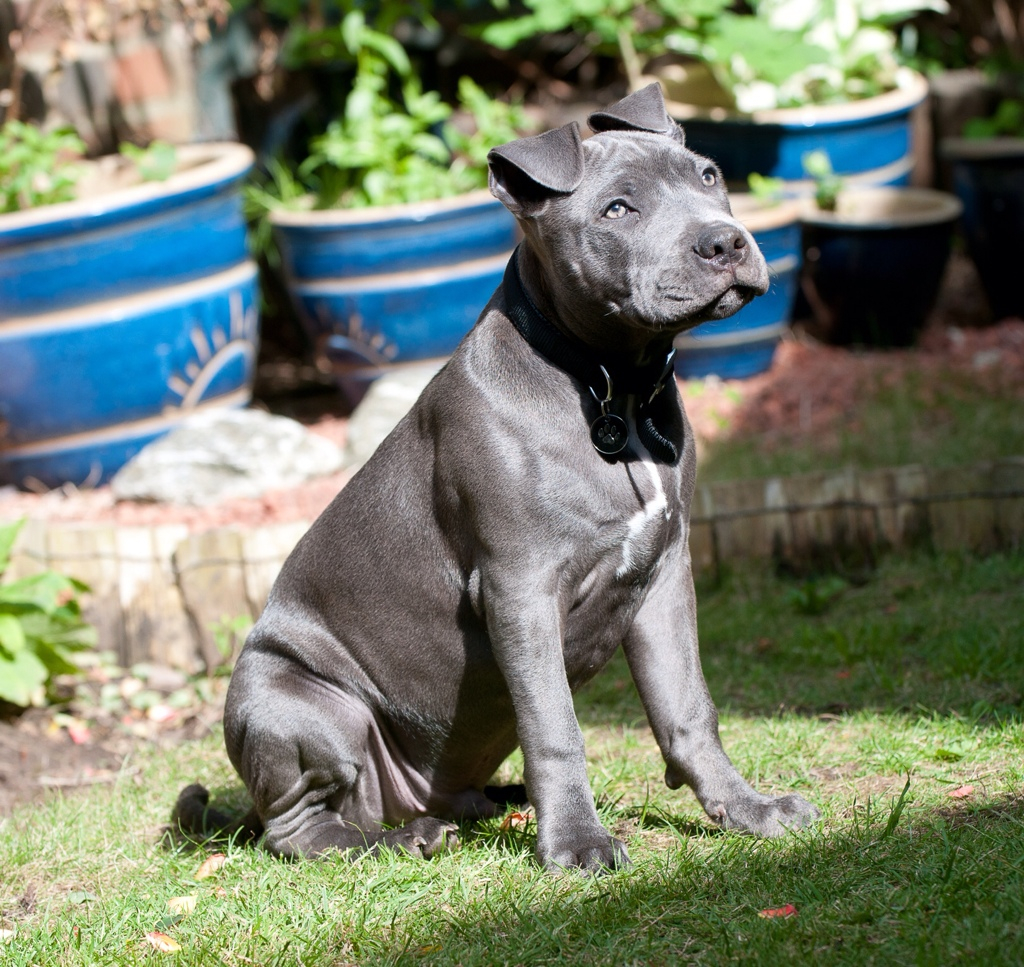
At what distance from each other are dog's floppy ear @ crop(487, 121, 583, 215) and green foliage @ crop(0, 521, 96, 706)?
254 centimetres

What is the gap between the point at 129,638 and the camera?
532 centimetres

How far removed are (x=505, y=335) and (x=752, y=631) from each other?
2.18m

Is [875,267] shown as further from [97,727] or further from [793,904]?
[793,904]

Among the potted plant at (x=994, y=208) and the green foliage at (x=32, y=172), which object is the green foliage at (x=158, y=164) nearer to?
the green foliage at (x=32, y=172)

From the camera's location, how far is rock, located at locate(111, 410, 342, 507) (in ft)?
20.6

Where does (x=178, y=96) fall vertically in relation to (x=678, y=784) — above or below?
above

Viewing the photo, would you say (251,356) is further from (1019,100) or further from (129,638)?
(1019,100)

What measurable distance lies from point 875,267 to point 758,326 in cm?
79

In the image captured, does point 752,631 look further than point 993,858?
Yes

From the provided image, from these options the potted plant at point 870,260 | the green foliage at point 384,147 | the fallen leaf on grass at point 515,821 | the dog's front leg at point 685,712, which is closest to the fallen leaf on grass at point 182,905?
the fallen leaf on grass at point 515,821

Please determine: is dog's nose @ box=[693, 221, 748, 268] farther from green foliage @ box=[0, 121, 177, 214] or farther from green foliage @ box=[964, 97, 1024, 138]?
green foliage @ box=[964, 97, 1024, 138]

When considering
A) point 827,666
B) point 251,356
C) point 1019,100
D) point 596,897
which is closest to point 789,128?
point 1019,100

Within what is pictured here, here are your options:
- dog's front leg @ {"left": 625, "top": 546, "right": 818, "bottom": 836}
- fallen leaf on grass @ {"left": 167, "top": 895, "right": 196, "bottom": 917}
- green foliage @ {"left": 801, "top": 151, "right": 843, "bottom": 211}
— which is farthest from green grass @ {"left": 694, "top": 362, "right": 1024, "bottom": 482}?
fallen leaf on grass @ {"left": 167, "top": 895, "right": 196, "bottom": 917}

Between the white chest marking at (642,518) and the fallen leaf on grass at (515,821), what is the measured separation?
767 mm
